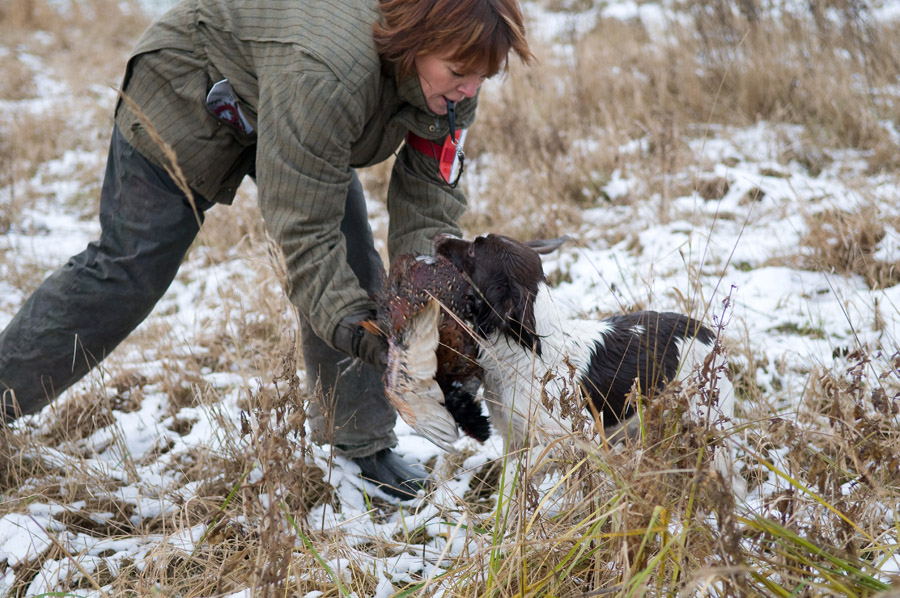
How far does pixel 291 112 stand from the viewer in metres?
2.31

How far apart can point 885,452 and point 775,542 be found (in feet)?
1.53

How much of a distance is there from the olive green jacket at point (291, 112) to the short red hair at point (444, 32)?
6 centimetres

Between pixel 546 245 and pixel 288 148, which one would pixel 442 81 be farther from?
pixel 546 245

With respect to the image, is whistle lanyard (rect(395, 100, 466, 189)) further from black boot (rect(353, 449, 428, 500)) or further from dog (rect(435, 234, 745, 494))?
black boot (rect(353, 449, 428, 500))

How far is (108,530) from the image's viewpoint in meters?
2.84

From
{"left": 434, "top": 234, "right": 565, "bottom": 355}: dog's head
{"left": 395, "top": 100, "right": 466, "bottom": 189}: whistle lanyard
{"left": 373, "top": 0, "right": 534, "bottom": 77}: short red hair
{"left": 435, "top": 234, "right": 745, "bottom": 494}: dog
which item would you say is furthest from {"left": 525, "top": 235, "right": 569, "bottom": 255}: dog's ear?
{"left": 373, "top": 0, "right": 534, "bottom": 77}: short red hair

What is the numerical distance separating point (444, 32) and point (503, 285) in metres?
0.86

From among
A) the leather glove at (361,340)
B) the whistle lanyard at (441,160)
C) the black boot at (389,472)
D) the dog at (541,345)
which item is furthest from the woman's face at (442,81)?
the black boot at (389,472)

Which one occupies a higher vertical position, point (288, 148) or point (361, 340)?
point (288, 148)

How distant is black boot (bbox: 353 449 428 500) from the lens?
3.25m

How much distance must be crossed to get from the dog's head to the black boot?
100 cm

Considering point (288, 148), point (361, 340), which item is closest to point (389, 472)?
point (361, 340)

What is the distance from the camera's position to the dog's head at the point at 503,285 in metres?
2.54

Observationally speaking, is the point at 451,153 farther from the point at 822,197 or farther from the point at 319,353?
the point at 822,197
